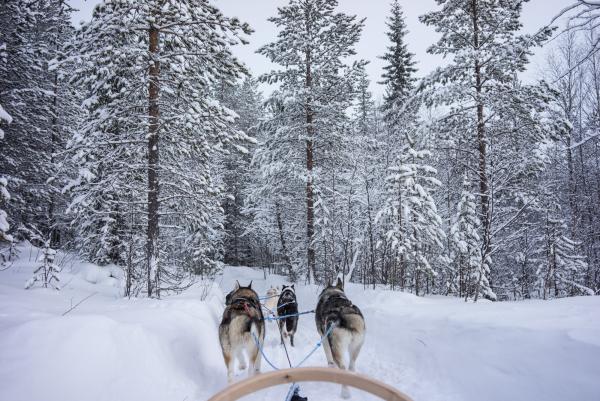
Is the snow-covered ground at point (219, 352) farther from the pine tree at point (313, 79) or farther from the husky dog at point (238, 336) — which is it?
the pine tree at point (313, 79)

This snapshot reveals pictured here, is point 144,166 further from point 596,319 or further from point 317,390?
point 596,319

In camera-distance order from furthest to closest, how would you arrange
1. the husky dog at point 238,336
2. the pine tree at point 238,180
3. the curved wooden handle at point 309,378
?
1. the pine tree at point 238,180
2. the husky dog at point 238,336
3. the curved wooden handle at point 309,378

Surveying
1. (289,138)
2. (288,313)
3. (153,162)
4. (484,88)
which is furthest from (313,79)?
(288,313)

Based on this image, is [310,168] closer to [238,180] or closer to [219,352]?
[219,352]

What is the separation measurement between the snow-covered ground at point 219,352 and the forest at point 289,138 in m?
1.66

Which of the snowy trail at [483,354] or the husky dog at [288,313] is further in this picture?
the husky dog at [288,313]

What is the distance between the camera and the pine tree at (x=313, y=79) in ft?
47.8

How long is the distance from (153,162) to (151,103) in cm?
161

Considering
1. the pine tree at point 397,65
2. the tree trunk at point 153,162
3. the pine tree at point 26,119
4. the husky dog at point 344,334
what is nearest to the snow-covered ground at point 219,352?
the husky dog at point 344,334

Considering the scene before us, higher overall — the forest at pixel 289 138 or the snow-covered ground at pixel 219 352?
the forest at pixel 289 138

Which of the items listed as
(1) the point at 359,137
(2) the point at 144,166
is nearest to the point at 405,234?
(1) the point at 359,137

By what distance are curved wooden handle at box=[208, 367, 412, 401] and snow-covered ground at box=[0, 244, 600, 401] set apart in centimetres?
201

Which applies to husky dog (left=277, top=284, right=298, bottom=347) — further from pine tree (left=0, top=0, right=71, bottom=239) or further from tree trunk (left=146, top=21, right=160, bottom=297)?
pine tree (left=0, top=0, right=71, bottom=239)

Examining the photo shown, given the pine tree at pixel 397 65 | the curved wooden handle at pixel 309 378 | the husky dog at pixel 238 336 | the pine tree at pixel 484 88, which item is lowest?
the husky dog at pixel 238 336
